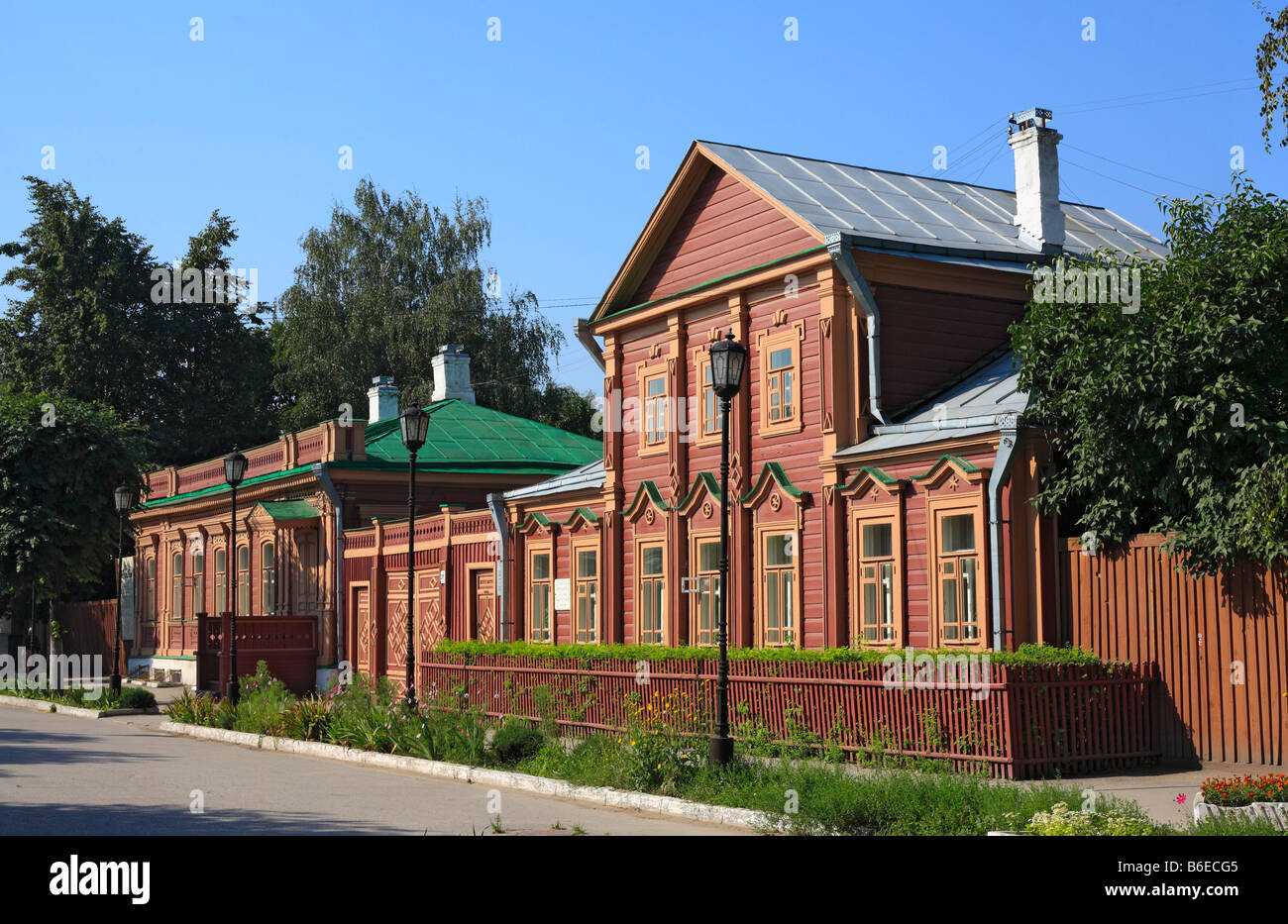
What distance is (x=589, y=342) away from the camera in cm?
2508

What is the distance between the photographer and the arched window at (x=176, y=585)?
1592 inches

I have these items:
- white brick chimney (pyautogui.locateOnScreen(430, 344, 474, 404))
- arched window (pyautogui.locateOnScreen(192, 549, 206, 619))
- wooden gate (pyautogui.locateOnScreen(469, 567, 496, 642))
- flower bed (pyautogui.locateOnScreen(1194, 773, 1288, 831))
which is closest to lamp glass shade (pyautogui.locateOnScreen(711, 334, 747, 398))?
flower bed (pyautogui.locateOnScreen(1194, 773, 1288, 831))

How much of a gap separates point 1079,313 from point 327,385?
39.2 m

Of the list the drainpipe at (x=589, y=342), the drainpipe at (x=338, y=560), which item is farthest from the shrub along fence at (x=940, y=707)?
the drainpipe at (x=338, y=560)

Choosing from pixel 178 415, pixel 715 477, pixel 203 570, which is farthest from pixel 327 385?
pixel 715 477

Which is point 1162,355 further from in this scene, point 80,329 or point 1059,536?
point 80,329

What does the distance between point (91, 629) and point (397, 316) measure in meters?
15.0

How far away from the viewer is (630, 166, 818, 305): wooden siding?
2123 centimetres

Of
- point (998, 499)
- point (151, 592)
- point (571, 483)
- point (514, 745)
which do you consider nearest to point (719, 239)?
point (571, 483)

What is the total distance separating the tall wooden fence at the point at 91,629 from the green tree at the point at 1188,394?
1335 inches

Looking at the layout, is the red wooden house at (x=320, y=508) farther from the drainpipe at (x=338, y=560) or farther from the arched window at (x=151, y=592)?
the arched window at (x=151, y=592)

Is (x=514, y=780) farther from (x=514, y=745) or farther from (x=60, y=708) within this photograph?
(x=60, y=708)

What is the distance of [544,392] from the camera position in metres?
54.1
